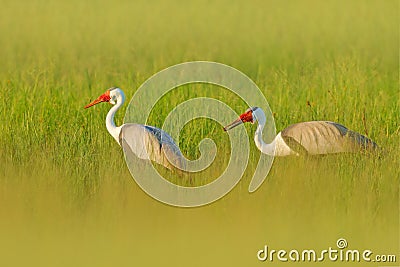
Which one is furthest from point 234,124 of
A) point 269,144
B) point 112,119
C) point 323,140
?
point 112,119

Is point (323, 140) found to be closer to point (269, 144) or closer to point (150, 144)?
point (269, 144)

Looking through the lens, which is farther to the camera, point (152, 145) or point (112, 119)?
point (112, 119)

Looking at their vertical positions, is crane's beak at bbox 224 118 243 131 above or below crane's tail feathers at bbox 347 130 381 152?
above

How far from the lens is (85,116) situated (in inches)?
319

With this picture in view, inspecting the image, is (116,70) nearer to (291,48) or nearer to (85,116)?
(85,116)

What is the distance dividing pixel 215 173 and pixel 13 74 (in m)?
3.39

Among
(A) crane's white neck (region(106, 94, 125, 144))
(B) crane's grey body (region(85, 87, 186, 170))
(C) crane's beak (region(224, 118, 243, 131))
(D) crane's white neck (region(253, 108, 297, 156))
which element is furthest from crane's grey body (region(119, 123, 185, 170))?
(D) crane's white neck (region(253, 108, 297, 156))

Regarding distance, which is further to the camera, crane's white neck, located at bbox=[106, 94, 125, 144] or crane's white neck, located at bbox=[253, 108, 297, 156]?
crane's white neck, located at bbox=[106, 94, 125, 144]

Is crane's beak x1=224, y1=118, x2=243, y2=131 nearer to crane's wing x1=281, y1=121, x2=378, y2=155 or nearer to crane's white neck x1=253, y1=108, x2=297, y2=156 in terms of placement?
crane's white neck x1=253, y1=108, x2=297, y2=156

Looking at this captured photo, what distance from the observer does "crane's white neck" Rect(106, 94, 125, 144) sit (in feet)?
24.6

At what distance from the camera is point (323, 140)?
723 centimetres

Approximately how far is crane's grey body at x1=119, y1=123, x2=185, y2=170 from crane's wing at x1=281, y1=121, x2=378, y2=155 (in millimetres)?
966

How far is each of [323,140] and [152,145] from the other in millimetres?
1364

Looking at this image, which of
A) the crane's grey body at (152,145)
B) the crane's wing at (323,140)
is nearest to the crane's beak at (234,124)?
the crane's wing at (323,140)
